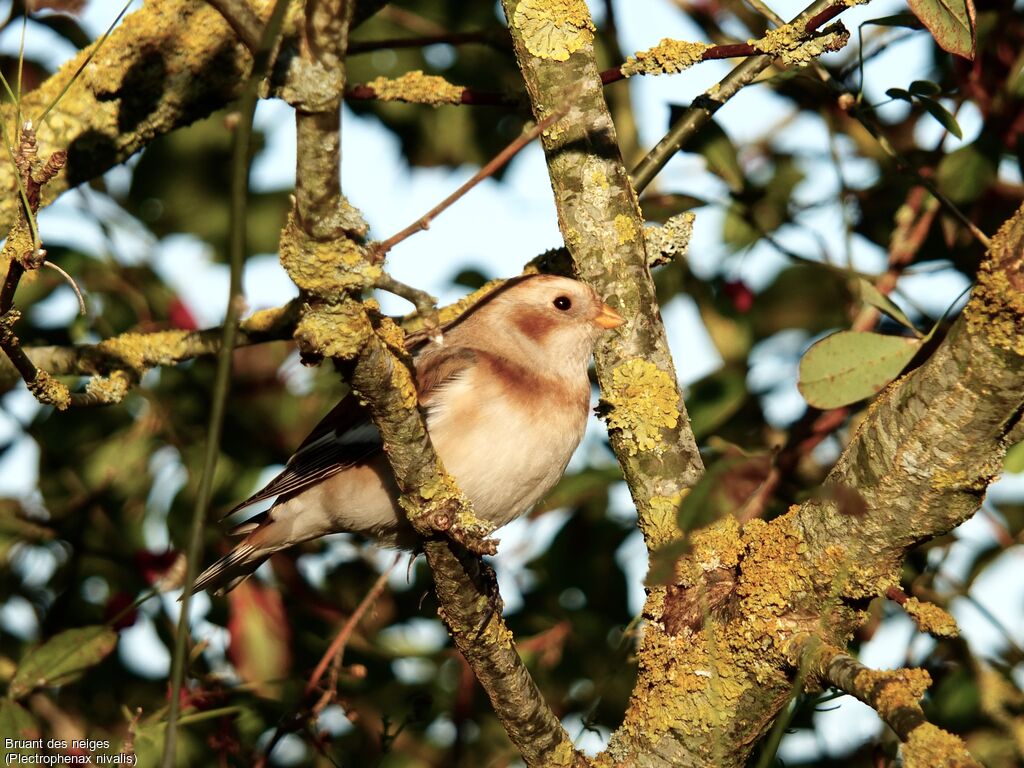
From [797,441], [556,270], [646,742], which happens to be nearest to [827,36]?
[556,270]

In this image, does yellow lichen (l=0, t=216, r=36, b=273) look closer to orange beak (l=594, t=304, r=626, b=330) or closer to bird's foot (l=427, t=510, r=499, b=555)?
bird's foot (l=427, t=510, r=499, b=555)

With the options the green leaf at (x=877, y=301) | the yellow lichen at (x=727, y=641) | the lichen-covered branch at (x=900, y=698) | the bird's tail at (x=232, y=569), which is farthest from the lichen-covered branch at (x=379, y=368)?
the bird's tail at (x=232, y=569)

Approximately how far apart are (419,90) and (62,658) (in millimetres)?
2223

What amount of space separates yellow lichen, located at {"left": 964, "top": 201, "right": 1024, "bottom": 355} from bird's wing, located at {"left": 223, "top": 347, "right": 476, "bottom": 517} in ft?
7.31

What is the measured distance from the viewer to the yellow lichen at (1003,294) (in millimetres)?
2293

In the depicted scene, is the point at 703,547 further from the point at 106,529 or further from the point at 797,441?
the point at 106,529

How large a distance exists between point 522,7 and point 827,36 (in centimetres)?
86

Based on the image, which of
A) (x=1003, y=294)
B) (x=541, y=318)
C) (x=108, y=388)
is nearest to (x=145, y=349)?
(x=108, y=388)

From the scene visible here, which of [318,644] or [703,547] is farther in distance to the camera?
[318,644]

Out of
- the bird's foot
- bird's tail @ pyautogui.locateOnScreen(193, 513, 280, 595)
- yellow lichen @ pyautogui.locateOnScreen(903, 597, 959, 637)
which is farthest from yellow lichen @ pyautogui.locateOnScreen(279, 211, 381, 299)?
bird's tail @ pyautogui.locateOnScreen(193, 513, 280, 595)

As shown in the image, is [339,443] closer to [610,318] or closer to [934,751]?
[610,318]

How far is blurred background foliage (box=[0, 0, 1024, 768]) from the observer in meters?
4.12

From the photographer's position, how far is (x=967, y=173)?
3986mm

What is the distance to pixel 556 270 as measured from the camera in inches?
165
